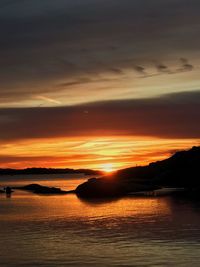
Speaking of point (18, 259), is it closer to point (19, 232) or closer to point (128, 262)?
point (128, 262)

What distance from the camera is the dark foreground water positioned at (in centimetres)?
3531

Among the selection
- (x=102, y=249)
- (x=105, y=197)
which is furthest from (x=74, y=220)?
(x=105, y=197)

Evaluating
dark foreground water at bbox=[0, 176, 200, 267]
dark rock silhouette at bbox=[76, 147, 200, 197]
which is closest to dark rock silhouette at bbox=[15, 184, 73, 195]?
dark rock silhouette at bbox=[76, 147, 200, 197]

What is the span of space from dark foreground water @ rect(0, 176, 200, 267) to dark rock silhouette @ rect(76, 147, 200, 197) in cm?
3779

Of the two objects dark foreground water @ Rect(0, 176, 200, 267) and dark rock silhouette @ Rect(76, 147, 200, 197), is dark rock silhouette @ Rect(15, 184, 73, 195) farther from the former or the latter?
dark foreground water @ Rect(0, 176, 200, 267)

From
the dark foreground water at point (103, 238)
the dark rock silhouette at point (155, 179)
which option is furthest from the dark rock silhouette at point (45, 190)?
the dark foreground water at point (103, 238)

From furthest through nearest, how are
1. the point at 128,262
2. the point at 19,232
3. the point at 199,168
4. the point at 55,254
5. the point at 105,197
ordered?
the point at 199,168 → the point at 105,197 → the point at 19,232 → the point at 55,254 → the point at 128,262

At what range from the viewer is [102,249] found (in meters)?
39.1

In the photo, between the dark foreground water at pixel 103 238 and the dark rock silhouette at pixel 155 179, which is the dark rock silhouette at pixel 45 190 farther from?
the dark foreground water at pixel 103 238

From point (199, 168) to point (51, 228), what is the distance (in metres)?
70.4

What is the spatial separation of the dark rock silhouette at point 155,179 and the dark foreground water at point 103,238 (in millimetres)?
37788

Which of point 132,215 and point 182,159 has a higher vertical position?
point 182,159

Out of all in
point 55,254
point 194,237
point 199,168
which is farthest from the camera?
point 199,168

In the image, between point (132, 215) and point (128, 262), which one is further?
point (132, 215)
